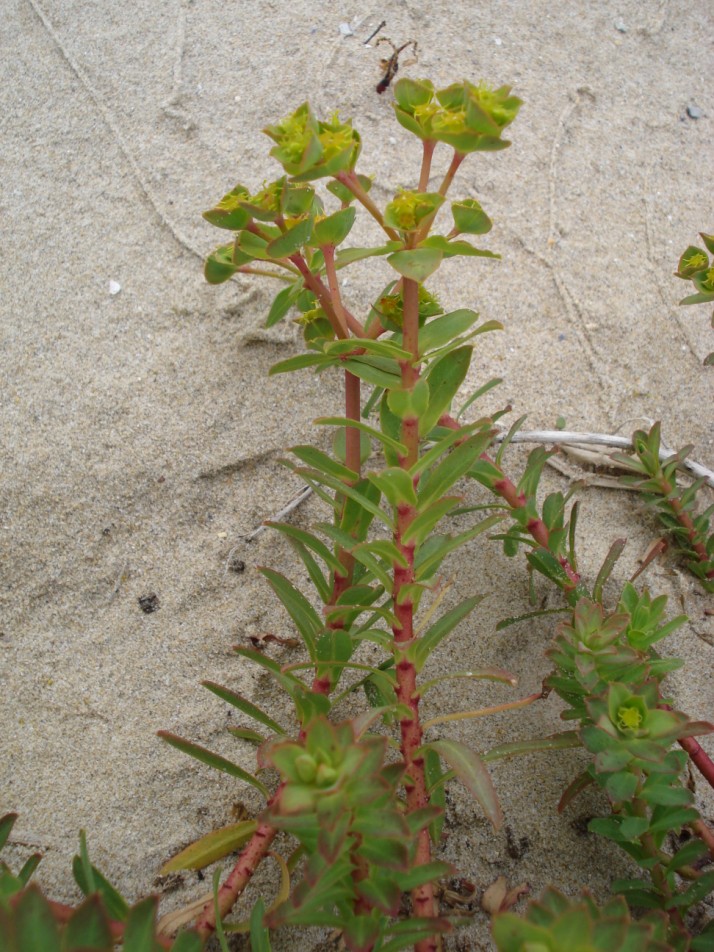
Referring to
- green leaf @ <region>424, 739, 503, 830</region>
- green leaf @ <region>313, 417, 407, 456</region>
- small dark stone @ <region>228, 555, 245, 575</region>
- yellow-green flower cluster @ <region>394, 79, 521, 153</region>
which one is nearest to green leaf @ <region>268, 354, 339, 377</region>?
green leaf @ <region>313, 417, 407, 456</region>

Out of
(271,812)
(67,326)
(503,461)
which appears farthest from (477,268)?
(271,812)

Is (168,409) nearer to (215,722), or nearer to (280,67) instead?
(215,722)

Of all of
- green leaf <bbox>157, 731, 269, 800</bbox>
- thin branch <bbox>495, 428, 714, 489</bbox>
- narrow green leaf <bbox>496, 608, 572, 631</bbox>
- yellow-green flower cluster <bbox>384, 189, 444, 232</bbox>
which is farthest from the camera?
thin branch <bbox>495, 428, 714, 489</bbox>

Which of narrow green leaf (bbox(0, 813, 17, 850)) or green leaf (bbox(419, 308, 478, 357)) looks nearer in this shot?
narrow green leaf (bbox(0, 813, 17, 850))

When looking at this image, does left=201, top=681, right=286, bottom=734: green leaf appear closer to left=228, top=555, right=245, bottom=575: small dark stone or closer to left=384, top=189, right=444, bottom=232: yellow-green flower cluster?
left=228, top=555, right=245, bottom=575: small dark stone

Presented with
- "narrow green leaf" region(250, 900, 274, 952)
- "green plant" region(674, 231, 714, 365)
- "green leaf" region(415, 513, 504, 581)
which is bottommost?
"narrow green leaf" region(250, 900, 274, 952)

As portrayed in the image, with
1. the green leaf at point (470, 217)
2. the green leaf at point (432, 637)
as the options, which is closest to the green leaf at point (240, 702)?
the green leaf at point (432, 637)

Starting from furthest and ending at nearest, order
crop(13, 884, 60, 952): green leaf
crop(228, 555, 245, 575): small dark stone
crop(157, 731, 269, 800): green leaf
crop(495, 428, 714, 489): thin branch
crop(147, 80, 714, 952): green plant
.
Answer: crop(495, 428, 714, 489): thin branch < crop(228, 555, 245, 575): small dark stone < crop(157, 731, 269, 800): green leaf < crop(147, 80, 714, 952): green plant < crop(13, 884, 60, 952): green leaf

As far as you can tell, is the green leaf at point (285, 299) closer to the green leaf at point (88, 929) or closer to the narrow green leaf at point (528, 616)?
the narrow green leaf at point (528, 616)

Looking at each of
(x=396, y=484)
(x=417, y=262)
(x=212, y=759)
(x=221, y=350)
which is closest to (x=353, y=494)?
(x=396, y=484)

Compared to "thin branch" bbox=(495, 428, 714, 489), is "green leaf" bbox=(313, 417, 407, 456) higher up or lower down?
higher up
